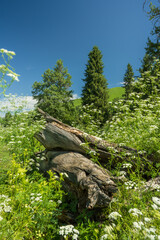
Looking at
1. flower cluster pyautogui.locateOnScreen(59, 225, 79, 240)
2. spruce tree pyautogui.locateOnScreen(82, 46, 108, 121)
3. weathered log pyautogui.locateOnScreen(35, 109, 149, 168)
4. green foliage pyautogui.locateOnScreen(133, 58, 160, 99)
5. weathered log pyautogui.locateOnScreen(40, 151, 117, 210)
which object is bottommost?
flower cluster pyautogui.locateOnScreen(59, 225, 79, 240)

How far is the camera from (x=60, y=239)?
2439mm

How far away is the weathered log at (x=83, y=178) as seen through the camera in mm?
2436

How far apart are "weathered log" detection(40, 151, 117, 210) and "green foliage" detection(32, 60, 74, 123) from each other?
15.1m

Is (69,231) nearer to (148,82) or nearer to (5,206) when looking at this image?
(5,206)

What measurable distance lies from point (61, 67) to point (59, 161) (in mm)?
22189

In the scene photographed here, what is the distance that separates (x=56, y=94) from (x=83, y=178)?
18.1 meters

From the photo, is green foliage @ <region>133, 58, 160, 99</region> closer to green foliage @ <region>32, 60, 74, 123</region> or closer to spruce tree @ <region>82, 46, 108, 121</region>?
spruce tree @ <region>82, 46, 108, 121</region>

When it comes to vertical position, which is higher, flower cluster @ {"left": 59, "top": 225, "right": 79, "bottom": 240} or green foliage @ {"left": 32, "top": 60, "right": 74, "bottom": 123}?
green foliage @ {"left": 32, "top": 60, "right": 74, "bottom": 123}

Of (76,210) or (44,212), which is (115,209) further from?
(44,212)

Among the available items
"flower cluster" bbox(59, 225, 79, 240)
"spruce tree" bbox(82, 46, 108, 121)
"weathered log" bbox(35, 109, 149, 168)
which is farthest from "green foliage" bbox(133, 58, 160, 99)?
"spruce tree" bbox(82, 46, 108, 121)

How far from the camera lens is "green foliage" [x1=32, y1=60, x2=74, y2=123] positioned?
763 inches

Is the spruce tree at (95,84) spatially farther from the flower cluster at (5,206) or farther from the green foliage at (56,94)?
the flower cluster at (5,206)

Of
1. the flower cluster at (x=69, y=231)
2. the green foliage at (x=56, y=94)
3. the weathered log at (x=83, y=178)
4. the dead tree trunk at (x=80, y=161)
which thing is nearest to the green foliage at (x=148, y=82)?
the dead tree trunk at (x=80, y=161)

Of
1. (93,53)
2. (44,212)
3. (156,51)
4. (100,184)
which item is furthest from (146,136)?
(93,53)
